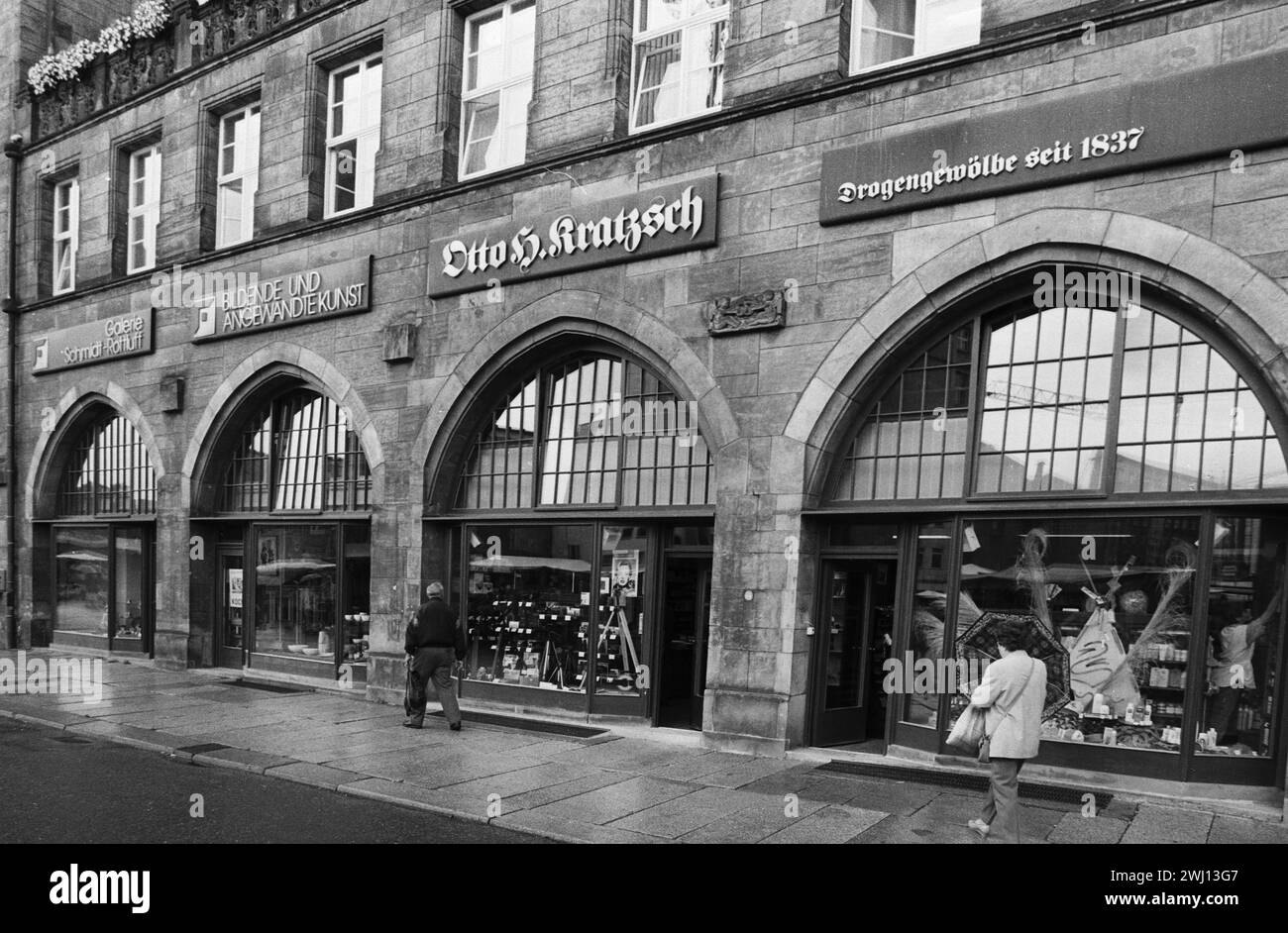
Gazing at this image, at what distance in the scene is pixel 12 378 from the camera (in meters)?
20.2

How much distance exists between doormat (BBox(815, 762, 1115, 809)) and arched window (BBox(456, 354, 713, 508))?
3.28 metres

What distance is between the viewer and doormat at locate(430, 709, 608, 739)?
36.1ft

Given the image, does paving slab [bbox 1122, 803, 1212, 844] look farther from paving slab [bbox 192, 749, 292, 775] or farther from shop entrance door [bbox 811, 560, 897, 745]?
paving slab [bbox 192, 749, 292, 775]

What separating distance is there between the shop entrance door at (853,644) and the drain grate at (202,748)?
6117 mm

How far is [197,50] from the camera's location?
16.6 metres

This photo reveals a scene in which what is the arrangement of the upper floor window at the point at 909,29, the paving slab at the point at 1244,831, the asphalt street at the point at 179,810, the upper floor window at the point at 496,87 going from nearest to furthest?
the paving slab at the point at 1244,831, the asphalt street at the point at 179,810, the upper floor window at the point at 909,29, the upper floor window at the point at 496,87

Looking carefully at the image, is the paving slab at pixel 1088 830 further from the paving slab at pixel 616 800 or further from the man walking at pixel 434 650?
the man walking at pixel 434 650

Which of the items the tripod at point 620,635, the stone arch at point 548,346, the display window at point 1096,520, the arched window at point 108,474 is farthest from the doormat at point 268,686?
the display window at point 1096,520

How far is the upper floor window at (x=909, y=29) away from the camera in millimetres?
9516

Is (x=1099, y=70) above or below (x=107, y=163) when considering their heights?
below

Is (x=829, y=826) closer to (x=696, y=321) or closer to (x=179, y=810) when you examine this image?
(x=179, y=810)

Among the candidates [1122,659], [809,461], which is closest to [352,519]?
[809,461]
